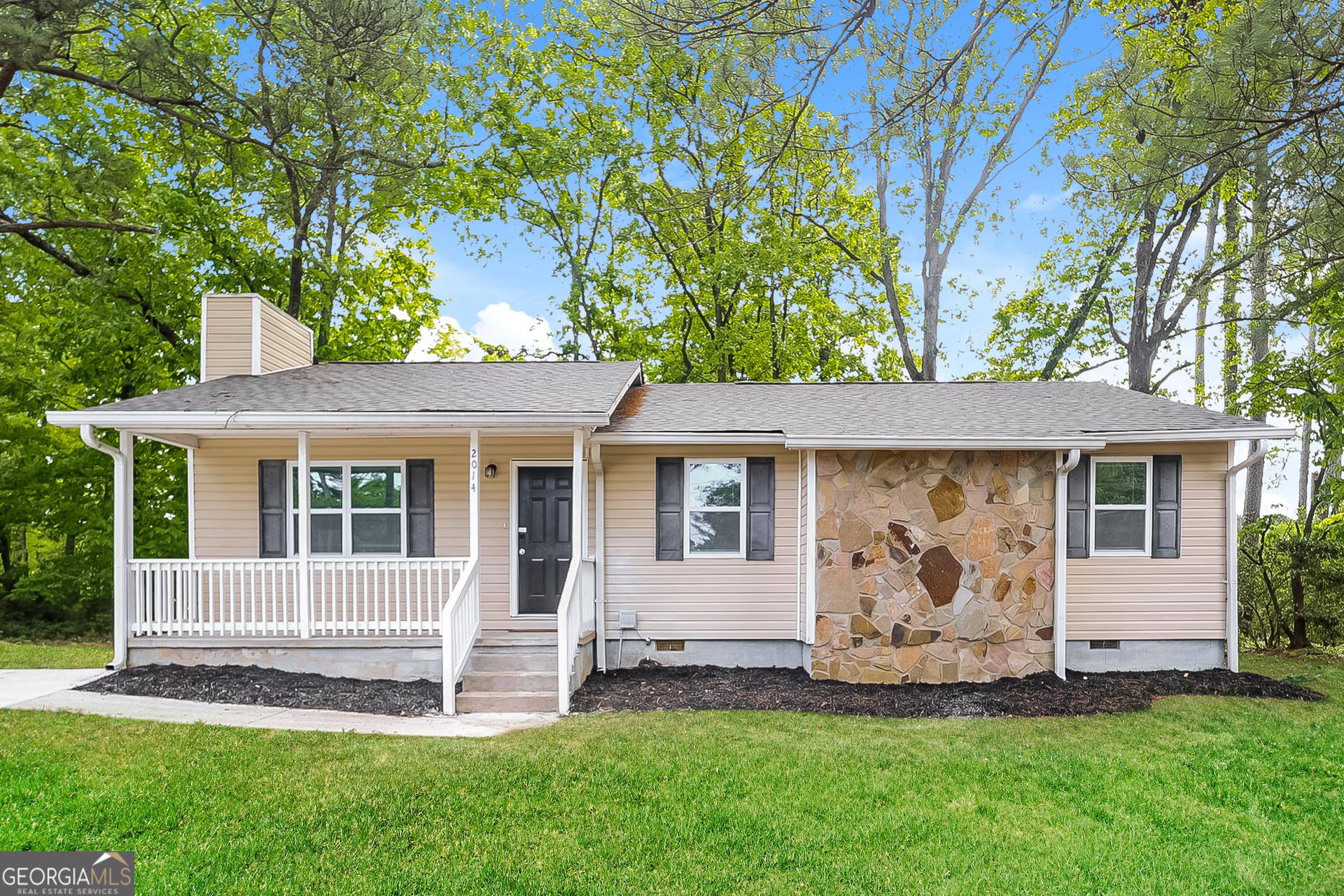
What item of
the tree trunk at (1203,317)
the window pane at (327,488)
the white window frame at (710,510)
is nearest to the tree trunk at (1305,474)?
the tree trunk at (1203,317)

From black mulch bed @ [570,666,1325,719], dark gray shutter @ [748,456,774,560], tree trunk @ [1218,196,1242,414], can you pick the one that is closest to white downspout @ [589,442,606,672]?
black mulch bed @ [570,666,1325,719]

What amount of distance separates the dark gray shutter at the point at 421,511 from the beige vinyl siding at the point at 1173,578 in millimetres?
7649

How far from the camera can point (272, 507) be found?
31.9ft

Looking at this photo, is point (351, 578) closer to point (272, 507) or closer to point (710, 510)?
point (272, 507)

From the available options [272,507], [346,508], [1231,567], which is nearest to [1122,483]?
[1231,567]

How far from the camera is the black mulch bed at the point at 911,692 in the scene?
306 inches

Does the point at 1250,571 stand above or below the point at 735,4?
below

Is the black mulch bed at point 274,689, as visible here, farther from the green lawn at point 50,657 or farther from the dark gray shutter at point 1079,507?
the dark gray shutter at point 1079,507

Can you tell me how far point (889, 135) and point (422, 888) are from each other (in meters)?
5.69

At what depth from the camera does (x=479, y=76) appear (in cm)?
2019

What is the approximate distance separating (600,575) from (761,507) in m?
2.07

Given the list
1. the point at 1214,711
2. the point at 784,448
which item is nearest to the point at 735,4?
the point at 784,448

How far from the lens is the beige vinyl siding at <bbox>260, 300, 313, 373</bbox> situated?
10867 mm

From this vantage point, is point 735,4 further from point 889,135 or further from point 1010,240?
point 1010,240
